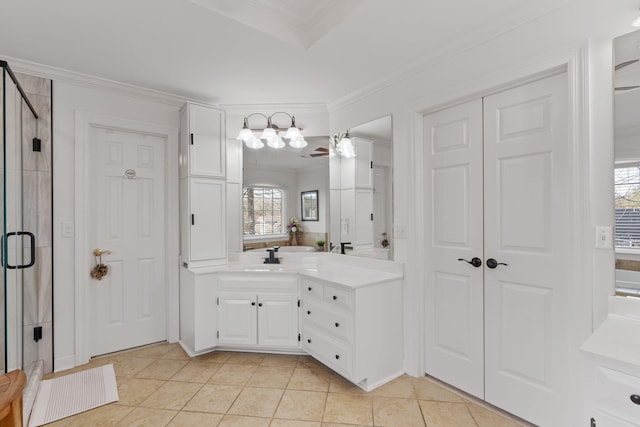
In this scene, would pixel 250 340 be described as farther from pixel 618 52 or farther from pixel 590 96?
pixel 618 52

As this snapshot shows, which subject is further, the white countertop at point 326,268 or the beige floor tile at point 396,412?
the white countertop at point 326,268

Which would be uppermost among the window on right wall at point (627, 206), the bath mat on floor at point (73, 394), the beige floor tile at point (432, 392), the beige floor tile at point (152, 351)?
the window on right wall at point (627, 206)

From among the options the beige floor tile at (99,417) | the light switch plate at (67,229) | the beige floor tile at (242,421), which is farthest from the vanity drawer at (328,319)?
the light switch plate at (67,229)

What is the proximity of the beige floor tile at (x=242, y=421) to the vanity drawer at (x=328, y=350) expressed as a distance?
0.61 m

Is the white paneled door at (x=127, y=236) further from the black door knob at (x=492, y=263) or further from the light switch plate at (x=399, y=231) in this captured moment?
the black door knob at (x=492, y=263)

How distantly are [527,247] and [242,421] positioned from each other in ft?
6.65

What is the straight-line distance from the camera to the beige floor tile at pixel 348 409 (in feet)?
6.35

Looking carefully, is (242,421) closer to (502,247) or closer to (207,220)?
(207,220)

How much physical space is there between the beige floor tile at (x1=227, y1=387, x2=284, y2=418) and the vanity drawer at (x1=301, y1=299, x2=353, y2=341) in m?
0.56

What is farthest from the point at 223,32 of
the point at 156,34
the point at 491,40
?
the point at 491,40

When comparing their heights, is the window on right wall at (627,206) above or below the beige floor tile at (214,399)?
above

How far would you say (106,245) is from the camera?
2.86m

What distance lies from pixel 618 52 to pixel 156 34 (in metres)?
2.58

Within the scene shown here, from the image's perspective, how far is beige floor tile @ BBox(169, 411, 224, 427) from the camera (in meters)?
1.90
